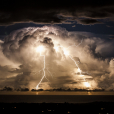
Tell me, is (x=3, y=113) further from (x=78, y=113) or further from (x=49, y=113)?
(x=78, y=113)

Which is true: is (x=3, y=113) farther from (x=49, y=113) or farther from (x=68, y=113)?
(x=68, y=113)

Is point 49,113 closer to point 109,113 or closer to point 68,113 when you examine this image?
point 68,113

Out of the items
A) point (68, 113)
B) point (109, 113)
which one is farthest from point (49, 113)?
point (109, 113)

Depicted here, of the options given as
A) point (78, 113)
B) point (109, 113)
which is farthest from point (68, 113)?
point (109, 113)

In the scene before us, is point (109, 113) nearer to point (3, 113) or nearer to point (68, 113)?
point (68, 113)

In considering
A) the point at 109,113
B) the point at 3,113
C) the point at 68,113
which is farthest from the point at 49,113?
the point at 109,113

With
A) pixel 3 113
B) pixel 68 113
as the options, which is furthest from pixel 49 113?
pixel 3 113
